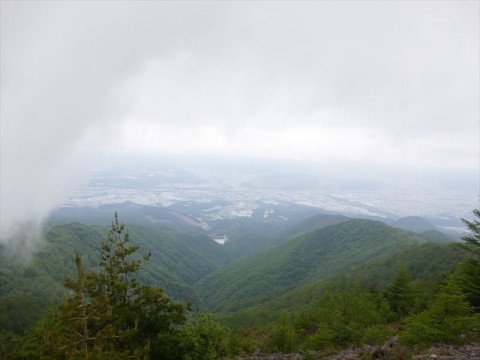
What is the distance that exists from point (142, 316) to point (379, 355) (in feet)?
50.0

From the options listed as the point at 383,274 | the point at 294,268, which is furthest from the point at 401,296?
the point at 294,268

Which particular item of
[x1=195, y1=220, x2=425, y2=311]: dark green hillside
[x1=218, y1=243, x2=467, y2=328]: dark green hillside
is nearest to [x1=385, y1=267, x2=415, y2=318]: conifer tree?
[x1=218, y1=243, x2=467, y2=328]: dark green hillside

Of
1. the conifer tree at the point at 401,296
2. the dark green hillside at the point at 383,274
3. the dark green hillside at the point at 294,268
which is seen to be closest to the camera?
the conifer tree at the point at 401,296

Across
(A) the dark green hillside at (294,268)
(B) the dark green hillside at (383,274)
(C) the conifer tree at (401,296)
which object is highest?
(C) the conifer tree at (401,296)

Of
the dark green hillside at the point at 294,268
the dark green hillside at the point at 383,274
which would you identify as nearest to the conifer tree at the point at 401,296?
the dark green hillside at the point at 383,274

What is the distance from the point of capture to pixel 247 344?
2983cm

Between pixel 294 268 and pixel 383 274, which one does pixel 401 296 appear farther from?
pixel 294 268

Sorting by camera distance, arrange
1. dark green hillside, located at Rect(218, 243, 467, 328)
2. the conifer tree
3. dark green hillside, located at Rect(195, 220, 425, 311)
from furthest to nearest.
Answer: dark green hillside, located at Rect(195, 220, 425, 311), dark green hillside, located at Rect(218, 243, 467, 328), the conifer tree

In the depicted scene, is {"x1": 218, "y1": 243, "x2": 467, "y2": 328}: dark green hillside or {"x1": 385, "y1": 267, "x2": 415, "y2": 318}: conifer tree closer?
{"x1": 385, "y1": 267, "x2": 415, "y2": 318}: conifer tree

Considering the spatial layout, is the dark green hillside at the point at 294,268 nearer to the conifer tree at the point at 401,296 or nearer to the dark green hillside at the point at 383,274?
the dark green hillside at the point at 383,274

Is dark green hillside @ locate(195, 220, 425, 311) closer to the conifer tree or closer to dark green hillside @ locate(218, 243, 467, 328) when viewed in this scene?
dark green hillside @ locate(218, 243, 467, 328)

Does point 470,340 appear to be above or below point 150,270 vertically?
above

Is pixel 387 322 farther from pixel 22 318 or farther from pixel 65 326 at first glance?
pixel 22 318

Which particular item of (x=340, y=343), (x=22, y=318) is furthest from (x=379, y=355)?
(x=22, y=318)
